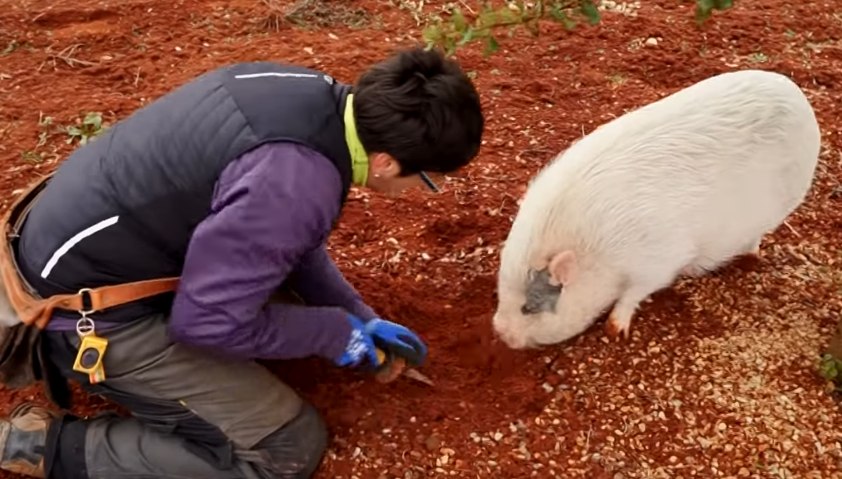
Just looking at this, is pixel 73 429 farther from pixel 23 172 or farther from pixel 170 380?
pixel 23 172

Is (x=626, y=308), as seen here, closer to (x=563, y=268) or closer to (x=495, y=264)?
(x=563, y=268)

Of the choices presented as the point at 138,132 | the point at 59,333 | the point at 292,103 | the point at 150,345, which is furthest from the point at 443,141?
the point at 59,333

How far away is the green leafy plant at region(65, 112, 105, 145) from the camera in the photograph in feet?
13.1

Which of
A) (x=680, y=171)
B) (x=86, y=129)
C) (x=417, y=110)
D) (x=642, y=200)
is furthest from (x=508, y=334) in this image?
(x=86, y=129)

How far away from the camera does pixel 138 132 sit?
7.49ft

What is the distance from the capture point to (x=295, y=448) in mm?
2607

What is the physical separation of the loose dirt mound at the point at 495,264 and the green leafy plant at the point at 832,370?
0.06m

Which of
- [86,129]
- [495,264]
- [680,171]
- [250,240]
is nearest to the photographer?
[250,240]

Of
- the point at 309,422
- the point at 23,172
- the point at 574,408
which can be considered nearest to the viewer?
the point at 309,422

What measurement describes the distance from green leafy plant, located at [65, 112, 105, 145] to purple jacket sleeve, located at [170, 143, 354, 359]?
2.02 m

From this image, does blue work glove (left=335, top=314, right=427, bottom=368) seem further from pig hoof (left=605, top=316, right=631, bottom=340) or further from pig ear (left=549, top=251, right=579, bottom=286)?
pig hoof (left=605, top=316, right=631, bottom=340)

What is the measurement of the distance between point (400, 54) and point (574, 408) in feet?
4.30

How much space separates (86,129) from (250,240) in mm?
2284

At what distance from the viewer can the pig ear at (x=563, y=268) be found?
2822mm
